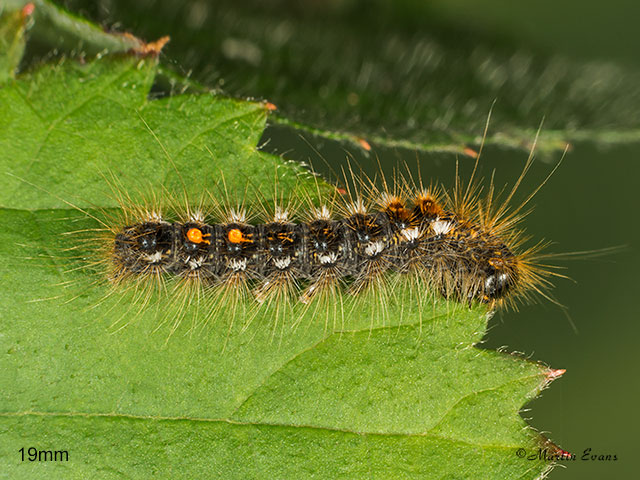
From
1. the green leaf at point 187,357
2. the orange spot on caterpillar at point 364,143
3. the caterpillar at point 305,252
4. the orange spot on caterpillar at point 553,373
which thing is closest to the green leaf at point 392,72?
the orange spot on caterpillar at point 364,143

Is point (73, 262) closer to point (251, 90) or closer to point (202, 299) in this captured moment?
point (202, 299)

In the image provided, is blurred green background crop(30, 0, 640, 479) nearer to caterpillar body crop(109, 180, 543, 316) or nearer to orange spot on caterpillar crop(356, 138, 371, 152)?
caterpillar body crop(109, 180, 543, 316)

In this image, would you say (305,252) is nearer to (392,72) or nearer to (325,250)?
(325,250)

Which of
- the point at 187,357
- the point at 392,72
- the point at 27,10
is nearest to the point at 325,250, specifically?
the point at 187,357

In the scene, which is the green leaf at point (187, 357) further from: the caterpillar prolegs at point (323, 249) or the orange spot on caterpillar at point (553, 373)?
the caterpillar prolegs at point (323, 249)

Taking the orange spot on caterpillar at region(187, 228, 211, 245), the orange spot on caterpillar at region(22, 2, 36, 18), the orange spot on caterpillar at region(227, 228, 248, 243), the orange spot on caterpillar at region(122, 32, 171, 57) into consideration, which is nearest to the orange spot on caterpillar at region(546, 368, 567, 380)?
the orange spot on caterpillar at region(227, 228, 248, 243)

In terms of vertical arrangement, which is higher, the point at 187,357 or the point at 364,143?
the point at 364,143
